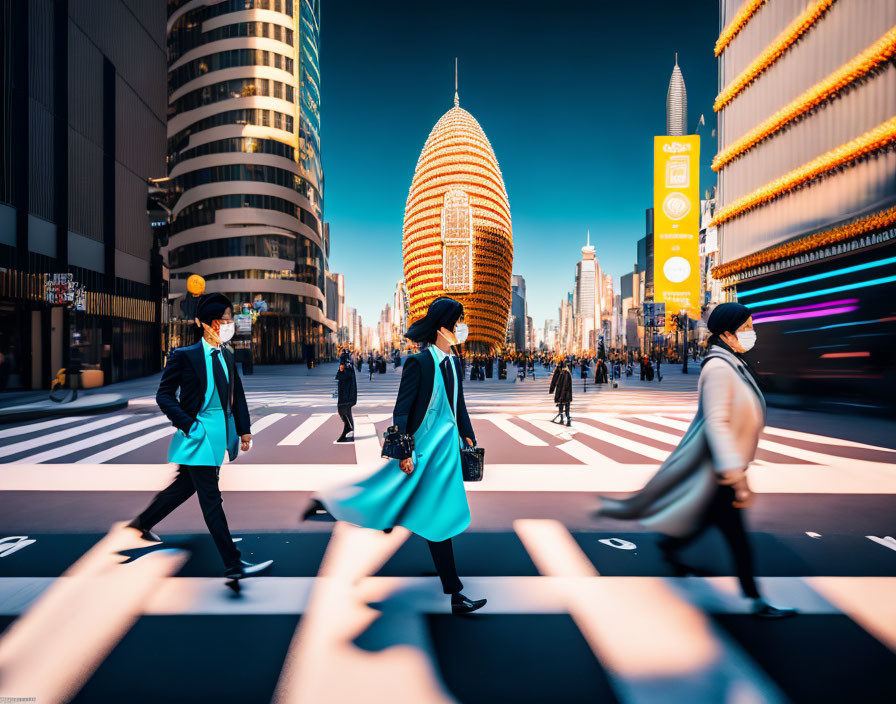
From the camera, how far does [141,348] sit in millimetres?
29531

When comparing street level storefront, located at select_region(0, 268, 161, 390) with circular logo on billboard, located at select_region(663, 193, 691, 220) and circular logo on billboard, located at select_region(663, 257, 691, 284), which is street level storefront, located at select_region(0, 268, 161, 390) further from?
circular logo on billboard, located at select_region(663, 257, 691, 284)

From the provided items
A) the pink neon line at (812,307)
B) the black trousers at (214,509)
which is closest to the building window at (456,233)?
the pink neon line at (812,307)

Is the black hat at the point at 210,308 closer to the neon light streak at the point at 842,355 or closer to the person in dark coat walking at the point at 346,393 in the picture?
the person in dark coat walking at the point at 346,393

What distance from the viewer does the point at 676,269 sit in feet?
88.8

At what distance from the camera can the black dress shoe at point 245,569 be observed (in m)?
3.59

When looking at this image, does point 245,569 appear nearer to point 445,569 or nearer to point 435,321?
point 445,569

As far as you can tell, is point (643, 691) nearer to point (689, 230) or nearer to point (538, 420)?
point (538, 420)

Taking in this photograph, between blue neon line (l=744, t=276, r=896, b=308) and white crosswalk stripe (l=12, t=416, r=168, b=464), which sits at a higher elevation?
blue neon line (l=744, t=276, r=896, b=308)

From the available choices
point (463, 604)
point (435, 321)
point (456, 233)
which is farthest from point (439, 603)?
point (456, 233)

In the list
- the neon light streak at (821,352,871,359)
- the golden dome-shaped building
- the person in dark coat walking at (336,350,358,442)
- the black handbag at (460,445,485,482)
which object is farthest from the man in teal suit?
the golden dome-shaped building

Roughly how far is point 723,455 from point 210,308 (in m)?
3.71

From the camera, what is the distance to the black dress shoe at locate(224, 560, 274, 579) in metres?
3.59

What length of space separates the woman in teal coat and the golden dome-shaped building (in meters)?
118

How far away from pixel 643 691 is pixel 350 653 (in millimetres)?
1543
